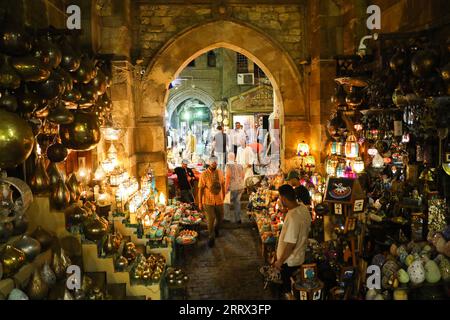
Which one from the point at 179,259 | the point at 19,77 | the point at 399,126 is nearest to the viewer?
the point at 19,77

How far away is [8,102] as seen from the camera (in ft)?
9.72

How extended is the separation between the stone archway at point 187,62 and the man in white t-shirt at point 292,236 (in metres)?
4.06

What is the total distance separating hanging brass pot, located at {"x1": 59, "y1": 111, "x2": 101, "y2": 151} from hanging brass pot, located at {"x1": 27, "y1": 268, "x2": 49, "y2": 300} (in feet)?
5.05

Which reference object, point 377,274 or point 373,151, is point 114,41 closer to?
point 373,151

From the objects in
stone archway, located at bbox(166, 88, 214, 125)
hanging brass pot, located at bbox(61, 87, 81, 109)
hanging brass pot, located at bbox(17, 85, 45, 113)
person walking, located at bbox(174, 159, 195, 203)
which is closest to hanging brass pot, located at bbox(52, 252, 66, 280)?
hanging brass pot, located at bbox(17, 85, 45, 113)

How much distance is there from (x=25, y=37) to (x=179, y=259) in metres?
4.81

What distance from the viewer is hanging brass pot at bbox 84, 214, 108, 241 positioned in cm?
441

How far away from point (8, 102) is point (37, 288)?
4.91 feet

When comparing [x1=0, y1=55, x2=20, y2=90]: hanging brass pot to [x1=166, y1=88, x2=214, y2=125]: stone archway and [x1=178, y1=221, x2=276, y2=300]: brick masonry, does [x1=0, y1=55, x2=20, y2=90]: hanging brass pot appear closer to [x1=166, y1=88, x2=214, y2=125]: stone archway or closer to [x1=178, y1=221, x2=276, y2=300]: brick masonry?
[x1=178, y1=221, x2=276, y2=300]: brick masonry

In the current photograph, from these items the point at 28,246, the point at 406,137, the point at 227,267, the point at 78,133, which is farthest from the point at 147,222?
the point at 406,137

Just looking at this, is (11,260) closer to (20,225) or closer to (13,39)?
(20,225)

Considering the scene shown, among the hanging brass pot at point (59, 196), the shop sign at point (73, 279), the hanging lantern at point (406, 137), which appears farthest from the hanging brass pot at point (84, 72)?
the hanging lantern at point (406, 137)

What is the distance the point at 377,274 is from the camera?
3848 millimetres
